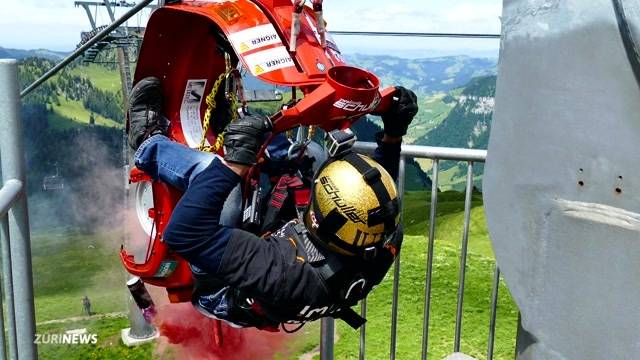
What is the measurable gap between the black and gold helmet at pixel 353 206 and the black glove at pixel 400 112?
443 mm

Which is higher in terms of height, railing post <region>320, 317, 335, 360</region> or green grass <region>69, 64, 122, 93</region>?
green grass <region>69, 64, 122, 93</region>

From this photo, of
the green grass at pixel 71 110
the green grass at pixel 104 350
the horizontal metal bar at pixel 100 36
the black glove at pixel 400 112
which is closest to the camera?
the black glove at pixel 400 112

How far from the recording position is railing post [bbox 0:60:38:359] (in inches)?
76.0

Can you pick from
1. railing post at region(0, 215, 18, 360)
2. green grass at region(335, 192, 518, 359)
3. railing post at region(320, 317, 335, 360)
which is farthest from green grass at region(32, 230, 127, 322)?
railing post at region(0, 215, 18, 360)

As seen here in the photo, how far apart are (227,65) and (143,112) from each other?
371mm

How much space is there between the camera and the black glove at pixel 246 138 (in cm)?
193

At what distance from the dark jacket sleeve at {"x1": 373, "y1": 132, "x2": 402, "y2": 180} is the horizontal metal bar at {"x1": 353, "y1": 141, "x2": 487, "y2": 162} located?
8 cm

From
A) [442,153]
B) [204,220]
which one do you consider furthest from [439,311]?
[204,220]

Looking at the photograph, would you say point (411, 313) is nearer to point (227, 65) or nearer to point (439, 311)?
point (439, 311)

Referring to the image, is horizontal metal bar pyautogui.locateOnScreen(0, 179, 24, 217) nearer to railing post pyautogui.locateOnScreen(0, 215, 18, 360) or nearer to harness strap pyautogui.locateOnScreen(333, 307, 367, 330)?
railing post pyautogui.locateOnScreen(0, 215, 18, 360)

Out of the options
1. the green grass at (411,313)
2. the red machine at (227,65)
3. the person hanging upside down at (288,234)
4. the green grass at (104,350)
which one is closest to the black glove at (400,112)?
the red machine at (227,65)

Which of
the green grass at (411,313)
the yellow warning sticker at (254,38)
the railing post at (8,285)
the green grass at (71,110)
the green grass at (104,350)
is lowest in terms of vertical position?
the green grass at (104,350)

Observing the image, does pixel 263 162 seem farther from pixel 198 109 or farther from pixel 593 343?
pixel 593 343

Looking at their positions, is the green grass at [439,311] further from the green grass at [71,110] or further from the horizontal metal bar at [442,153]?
the green grass at [71,110]
